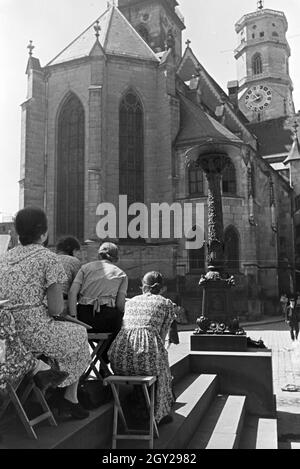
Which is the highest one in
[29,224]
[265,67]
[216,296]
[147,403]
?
[265,67]

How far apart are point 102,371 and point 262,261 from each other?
25663 millimetres

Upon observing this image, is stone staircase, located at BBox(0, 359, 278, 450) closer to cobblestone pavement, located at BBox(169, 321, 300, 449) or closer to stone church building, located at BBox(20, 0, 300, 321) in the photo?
cobblestone pavement, located at BBox(169, 321, 300, 449)

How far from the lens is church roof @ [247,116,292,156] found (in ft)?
140

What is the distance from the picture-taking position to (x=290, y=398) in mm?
7918

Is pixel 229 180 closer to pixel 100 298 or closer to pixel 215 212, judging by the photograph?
pixel 215 212

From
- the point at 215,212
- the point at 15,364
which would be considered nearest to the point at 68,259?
the point at 15,364

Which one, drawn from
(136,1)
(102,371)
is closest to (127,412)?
(102,371)

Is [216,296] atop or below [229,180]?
below

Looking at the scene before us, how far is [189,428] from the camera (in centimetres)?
447

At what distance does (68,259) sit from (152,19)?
36.0m

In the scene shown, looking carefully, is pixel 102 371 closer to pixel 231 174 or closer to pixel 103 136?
pixel 103 136

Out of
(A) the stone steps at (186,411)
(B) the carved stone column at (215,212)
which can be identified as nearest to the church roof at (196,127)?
(B) the carved stone column at (215,212)

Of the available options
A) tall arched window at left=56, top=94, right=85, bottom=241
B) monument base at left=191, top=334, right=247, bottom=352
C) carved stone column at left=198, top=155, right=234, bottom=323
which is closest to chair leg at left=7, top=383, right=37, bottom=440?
monument base at left=191, top=334, right=247, bottom=352

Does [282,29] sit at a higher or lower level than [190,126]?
higher
